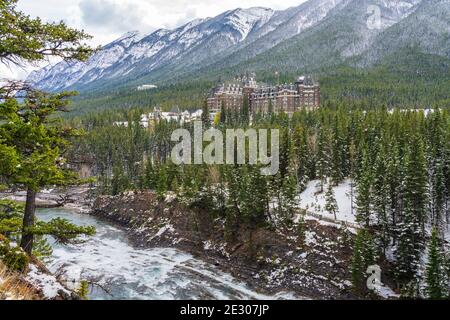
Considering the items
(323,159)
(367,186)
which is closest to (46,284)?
(367,186)

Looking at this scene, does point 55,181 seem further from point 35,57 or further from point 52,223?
point 35,57

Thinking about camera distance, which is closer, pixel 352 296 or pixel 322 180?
pixel 352 296

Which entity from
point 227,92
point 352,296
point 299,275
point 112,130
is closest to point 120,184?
point 112,130

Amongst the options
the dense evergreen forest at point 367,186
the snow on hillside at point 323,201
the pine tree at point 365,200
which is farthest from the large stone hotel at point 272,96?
the pine tree at point 365,200

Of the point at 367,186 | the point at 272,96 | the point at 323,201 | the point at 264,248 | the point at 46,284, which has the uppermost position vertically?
the point at 272,96

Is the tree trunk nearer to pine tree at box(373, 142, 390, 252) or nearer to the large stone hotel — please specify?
pine tree at box(373, 142, 390, 252)

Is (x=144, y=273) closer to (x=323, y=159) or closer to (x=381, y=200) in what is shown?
(x=381, y=200)
